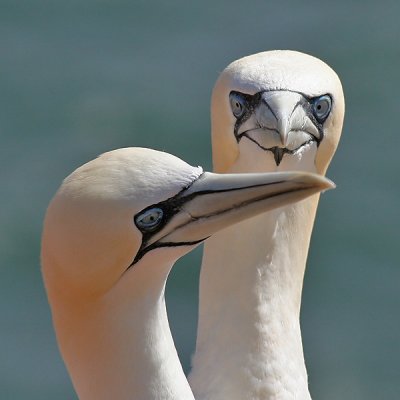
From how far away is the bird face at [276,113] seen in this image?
6402 mm

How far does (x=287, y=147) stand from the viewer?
6430 mm

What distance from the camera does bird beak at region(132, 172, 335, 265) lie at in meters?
5.24

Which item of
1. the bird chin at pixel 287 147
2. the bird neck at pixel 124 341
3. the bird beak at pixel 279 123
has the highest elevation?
the bird beak at pixel 279 123

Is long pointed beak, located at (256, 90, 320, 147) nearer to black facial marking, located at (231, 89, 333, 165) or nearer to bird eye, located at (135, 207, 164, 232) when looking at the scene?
black facial marking, located at (231, 89, 333, 165)

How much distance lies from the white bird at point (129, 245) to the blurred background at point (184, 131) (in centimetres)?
279

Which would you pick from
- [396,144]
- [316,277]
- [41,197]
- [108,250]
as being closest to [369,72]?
[396,144]

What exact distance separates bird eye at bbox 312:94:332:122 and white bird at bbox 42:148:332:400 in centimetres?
134

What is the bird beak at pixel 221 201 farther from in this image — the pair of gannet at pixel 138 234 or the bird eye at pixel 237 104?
the bird eye at pixel 237 104

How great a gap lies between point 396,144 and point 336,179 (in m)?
0.54

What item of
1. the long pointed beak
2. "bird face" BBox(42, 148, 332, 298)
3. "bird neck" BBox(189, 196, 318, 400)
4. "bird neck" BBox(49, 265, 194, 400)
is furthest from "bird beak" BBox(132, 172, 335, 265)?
"bird neck" BBox(189, 196, 318, 400)

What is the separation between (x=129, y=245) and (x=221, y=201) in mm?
342

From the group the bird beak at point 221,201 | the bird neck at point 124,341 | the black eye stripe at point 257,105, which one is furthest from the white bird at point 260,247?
the bird neck at point 124,341

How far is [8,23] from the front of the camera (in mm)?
10367

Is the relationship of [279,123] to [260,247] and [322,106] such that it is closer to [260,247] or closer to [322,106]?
[322,106]
